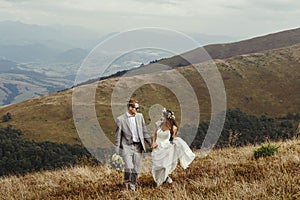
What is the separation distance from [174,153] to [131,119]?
160cm

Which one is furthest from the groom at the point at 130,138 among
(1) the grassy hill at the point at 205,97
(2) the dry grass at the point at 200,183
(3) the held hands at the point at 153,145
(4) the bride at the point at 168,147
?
(1) the grassy hill at the point at 205,97

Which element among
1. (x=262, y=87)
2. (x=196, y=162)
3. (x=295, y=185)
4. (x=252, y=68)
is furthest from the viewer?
(x=252, y=68)

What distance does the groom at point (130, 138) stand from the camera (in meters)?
10.0

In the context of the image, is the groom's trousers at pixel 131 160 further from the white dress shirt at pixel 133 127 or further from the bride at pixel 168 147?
the bride at pixel 168 147

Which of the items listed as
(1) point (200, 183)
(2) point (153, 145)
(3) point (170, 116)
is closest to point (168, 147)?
(2) point (153, 145)

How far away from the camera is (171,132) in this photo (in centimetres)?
1068

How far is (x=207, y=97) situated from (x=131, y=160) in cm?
13784

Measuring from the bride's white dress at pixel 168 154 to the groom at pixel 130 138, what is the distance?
1.63 feet

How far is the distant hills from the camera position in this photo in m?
123

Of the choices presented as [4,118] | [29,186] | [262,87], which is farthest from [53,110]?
[29,186]

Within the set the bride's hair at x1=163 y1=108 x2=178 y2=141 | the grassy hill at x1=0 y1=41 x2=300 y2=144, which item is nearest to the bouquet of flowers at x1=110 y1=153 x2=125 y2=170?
the bride's hair at x1=163 y1=108 x2=178 y2=141

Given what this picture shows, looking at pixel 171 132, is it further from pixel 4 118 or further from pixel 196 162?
pixel 4 118

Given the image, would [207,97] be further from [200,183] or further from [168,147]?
[200,183]

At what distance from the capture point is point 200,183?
8.23m
